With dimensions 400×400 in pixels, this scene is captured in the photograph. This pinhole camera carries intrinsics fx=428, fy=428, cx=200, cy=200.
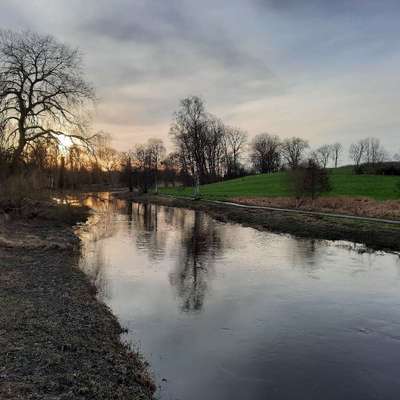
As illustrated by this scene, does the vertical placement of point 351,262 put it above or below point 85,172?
below

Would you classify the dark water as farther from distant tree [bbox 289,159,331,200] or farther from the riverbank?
distant tree [bbox 289,159,331,200]

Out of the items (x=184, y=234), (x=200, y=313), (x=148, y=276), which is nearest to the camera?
(x=200, y=313)

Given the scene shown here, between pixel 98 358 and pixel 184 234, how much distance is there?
22.4 metres

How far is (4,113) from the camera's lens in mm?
27453

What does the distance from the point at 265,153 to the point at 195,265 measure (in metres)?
97.0

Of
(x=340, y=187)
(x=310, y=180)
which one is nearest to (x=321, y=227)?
(x=310, y=180)

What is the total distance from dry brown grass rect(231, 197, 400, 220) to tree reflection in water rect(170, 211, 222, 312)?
12451 mm

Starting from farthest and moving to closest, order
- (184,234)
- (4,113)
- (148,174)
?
(148,174) → (184,234) → (4,113)

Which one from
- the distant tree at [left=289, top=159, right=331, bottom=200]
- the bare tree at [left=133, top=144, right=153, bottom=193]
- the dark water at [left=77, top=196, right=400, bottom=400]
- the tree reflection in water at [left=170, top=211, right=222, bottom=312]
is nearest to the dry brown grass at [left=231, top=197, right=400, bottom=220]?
the distant tree at [left=289, top=159, right=331, bottom=200]

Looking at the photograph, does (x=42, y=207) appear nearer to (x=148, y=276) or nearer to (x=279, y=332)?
(x=148, y=276)

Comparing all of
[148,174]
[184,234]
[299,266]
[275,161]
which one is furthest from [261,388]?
[275,161]

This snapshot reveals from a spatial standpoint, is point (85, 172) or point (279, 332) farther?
point (85, 172)

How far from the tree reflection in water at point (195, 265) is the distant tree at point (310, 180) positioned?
41.5ft

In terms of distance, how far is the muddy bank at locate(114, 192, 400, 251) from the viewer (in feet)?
86.5
